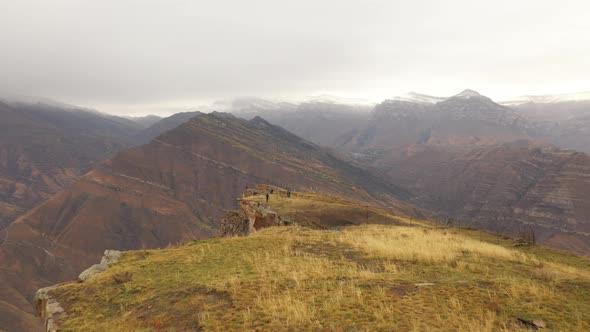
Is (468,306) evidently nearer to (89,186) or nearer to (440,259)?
(440,259)

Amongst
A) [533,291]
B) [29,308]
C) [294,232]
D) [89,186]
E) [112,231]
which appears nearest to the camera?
[533,291]

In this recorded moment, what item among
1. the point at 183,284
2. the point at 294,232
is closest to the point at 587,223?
the point at 294,232

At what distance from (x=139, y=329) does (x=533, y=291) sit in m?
12.2

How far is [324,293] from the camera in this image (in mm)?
10875

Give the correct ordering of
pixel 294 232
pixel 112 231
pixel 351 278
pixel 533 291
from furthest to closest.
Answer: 1. pixel 112 231
2. pixel 294 232
3. pixel 351 278
4. pixel 533 291

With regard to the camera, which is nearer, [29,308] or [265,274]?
[265,274]

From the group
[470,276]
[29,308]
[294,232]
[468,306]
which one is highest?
[468,306]

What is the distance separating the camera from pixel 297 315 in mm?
A: 9141

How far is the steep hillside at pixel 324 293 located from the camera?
9.05 meters

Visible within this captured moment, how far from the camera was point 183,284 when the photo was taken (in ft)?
41.7

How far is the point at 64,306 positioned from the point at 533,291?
53.6 ft

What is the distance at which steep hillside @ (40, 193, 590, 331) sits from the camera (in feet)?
29.7

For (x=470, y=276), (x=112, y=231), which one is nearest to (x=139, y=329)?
(x=470, y=276)

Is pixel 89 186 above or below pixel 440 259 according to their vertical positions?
below
